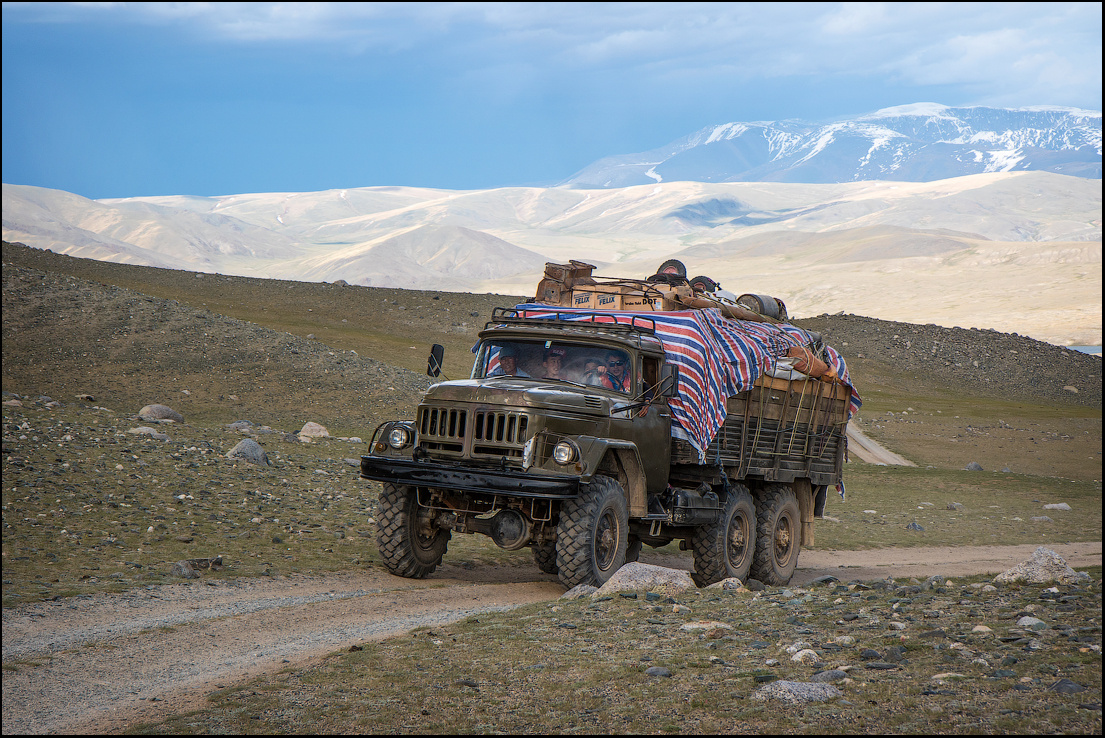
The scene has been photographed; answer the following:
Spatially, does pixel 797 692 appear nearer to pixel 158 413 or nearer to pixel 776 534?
pixel 776 534

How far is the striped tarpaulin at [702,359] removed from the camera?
12844 mm

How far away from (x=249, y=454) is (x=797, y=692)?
1436 centimetres

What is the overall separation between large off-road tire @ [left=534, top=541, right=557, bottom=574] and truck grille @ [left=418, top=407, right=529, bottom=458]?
2.18m

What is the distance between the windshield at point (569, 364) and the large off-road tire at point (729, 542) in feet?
9.27

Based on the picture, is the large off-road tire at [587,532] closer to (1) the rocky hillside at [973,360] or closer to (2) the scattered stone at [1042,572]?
(2) the scattered stone at [1042,572]

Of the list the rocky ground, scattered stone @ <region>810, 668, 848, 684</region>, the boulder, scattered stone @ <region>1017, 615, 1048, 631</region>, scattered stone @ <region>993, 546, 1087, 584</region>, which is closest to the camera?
scattered stone @ <region>810, 668, 848, 684</region>

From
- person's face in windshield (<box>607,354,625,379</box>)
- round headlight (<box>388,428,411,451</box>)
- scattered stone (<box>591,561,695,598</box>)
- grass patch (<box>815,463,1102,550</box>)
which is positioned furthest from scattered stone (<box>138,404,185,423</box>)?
grass patch (<box>815,463,1102,550</box>)

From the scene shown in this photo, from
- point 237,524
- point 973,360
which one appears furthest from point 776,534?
point 973,360

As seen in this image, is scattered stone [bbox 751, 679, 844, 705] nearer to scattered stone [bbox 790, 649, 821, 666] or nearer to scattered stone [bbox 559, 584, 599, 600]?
scattered stone [bbox 790, 649, 821, 666]

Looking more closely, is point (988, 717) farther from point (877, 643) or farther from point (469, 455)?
point (469, 455)

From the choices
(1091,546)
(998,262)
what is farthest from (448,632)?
(998,262)

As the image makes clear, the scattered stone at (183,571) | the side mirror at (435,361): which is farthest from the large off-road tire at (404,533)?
the scattered stone at (183,571)

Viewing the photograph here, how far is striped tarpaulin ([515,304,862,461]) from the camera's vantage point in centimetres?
1284

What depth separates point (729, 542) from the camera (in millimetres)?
14219
